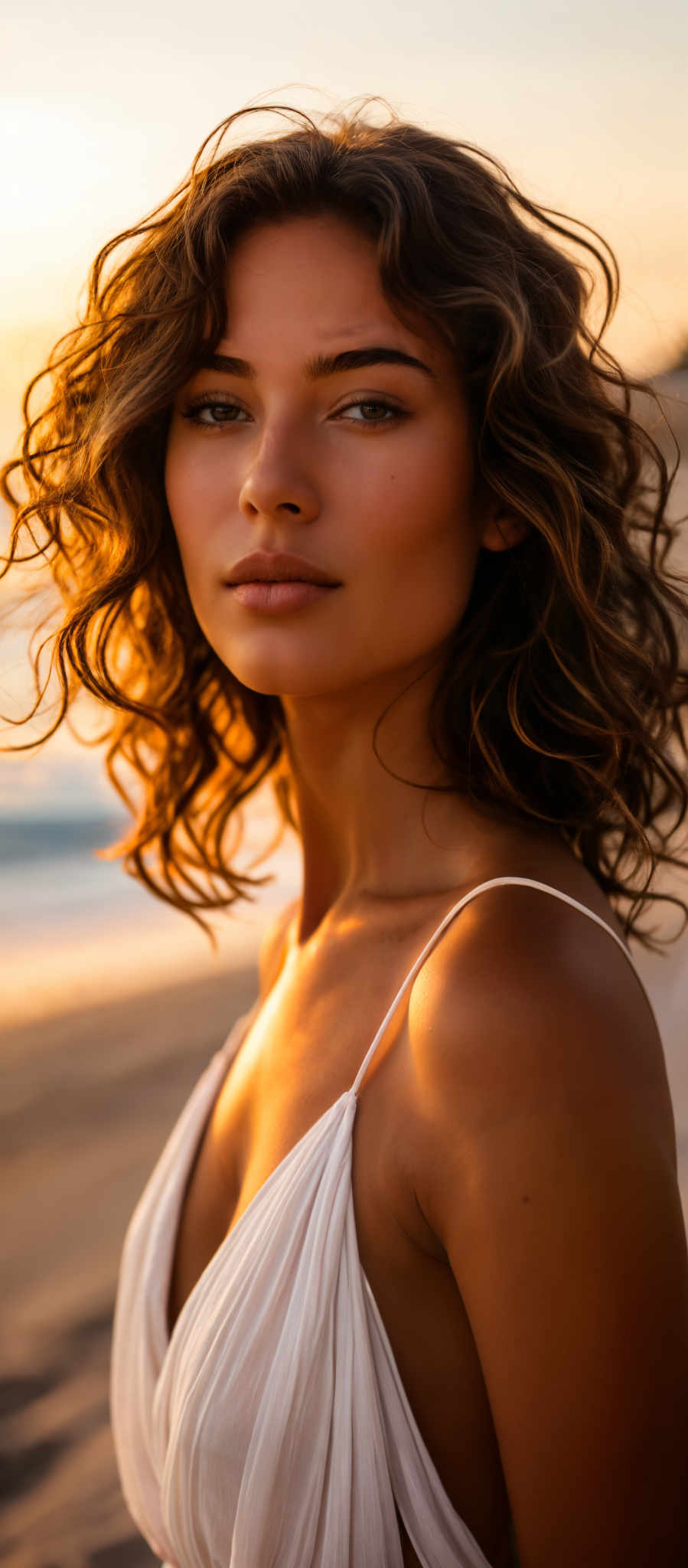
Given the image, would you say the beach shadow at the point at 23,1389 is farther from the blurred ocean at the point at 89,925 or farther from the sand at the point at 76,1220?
the blurred ocean at the point at 89,925

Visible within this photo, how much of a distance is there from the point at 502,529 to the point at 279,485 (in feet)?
1.10

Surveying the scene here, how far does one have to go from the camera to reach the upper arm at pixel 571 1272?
121 cm

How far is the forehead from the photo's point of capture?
5.06 feet

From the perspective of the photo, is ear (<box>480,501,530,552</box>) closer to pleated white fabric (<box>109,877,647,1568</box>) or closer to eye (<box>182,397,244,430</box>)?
eye (<box>182,397,244,430</box>)

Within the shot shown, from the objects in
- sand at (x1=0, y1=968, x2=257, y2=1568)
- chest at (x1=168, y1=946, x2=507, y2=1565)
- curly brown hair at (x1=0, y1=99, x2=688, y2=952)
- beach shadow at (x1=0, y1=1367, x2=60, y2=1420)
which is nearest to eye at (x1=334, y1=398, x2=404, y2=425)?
curly brown hair at (x1=0, y1=99, x2=688, y2=952)

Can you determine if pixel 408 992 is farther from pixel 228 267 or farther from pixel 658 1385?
pixel 228 267

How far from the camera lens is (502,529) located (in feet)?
5.51

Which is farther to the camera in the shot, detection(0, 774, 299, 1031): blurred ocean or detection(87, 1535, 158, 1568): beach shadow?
detection(0, 774, 299, 1031): blurred ocean

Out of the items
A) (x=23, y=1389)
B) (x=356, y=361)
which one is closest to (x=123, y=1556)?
(x=23, y=1389)

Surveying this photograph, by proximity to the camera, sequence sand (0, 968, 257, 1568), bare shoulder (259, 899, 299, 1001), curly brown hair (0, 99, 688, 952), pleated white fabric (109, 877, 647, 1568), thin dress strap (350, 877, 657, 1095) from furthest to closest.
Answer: sand (0, 968, 257, 1568), bare shoulder (259, 899, 299, 1001), curly brown hair (0, 99, 688, 952), thin dress strap (350, 877, 657, 1095), pleated white fabric (109, 877, 647, 1568)

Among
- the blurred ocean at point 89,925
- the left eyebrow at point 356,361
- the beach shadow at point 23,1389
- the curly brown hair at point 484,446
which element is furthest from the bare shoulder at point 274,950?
the blurred ocean at point 89,925

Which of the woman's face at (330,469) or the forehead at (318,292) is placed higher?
the forehead at (318,292)

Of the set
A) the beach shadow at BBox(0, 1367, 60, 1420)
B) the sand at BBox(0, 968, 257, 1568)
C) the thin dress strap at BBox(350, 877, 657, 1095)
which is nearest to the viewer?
the thin dress strap at BBox(350, 877, 657, 1095)

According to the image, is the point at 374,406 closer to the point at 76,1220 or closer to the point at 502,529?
the point at 502,529
